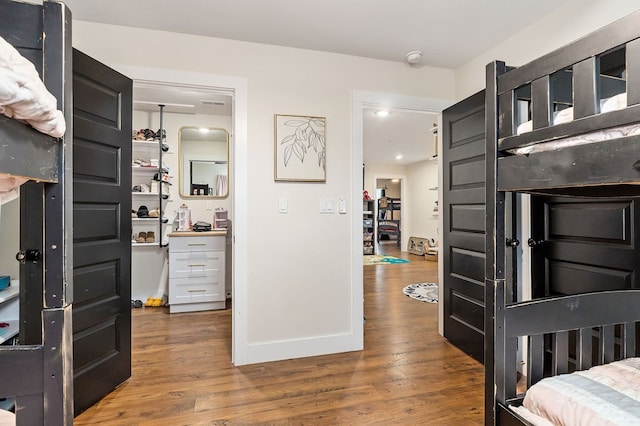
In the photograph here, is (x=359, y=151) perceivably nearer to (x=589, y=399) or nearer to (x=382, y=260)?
(x=589, y=399)

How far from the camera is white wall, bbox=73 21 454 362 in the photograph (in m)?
2.30

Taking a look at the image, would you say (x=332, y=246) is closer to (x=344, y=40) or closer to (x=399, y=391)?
(x=399, y=391)

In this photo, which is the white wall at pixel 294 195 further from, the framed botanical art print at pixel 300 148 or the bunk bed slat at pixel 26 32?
the bunk bed slat at pixel 26 32

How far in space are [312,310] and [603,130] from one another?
6.82 ft

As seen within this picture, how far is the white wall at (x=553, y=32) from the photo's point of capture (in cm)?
166

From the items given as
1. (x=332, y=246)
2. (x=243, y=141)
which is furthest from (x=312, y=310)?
(x=243, y=141)

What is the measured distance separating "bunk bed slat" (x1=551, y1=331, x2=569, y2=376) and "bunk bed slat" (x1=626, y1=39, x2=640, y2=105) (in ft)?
2.91

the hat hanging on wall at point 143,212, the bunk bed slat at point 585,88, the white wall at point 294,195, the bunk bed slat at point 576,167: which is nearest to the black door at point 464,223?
the white wall at point 294,195

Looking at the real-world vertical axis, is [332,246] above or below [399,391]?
above

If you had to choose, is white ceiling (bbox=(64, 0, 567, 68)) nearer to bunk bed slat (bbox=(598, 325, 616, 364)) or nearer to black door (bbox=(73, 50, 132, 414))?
black door (bbox=(73, 50, 132, 414))

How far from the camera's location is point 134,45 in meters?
2.13

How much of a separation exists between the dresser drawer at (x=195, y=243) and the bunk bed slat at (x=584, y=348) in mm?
3171

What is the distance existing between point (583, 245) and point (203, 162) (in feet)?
12.4

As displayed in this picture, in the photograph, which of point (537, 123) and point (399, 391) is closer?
point (537, 123)
